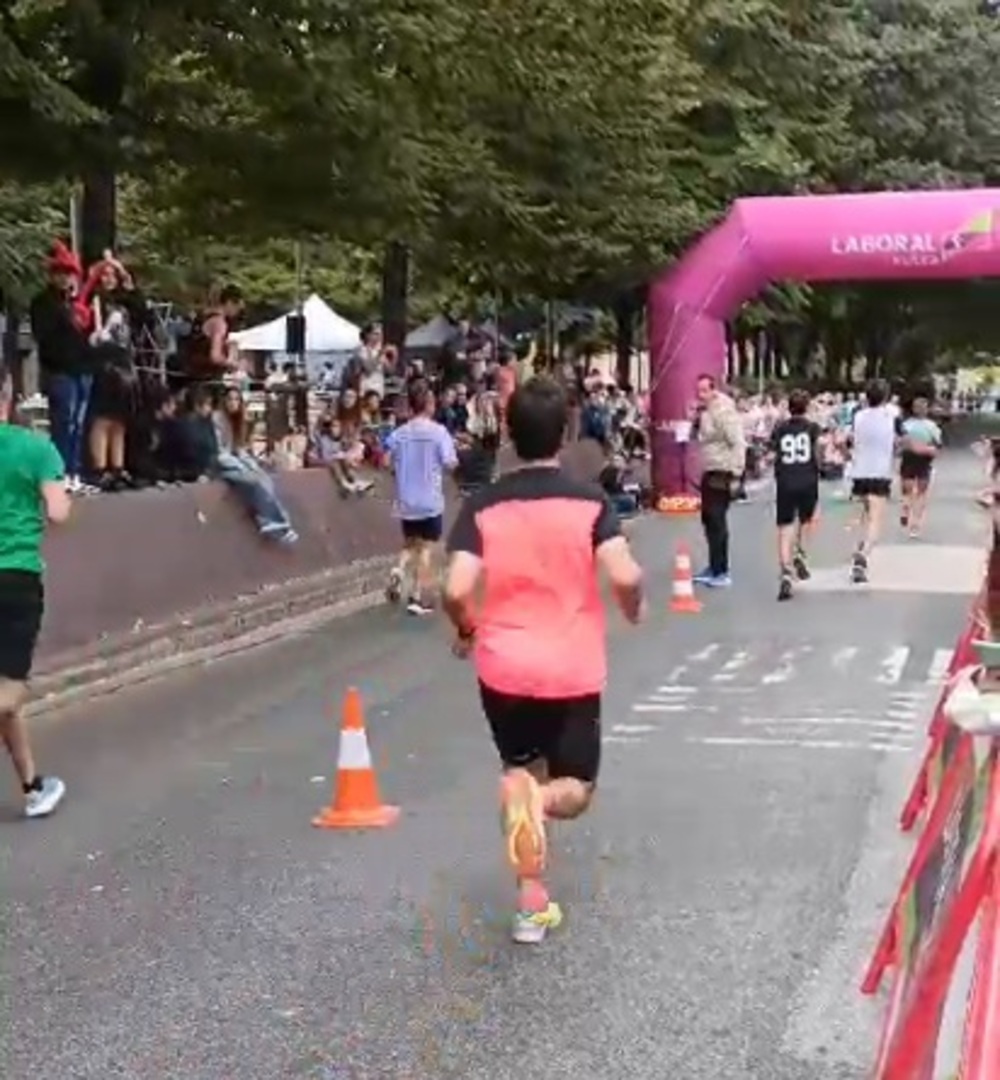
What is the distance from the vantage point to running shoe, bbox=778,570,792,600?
17.2m

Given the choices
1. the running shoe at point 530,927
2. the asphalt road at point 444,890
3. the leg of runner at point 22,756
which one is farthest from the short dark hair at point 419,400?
the running shoe at point 530,927

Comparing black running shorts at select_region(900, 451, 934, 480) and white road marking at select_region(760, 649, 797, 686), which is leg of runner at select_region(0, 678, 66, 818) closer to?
white road marking at select_region(760, 649, 797, 686)

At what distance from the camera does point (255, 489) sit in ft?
55.1

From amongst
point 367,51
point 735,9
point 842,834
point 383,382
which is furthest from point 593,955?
point 735,9

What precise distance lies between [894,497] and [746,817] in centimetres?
2447

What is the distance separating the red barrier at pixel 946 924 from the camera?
11.0 ft

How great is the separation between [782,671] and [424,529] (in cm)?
485

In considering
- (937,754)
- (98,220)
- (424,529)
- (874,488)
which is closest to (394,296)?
(98,220)

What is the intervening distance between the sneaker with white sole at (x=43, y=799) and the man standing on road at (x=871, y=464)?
1073 cm

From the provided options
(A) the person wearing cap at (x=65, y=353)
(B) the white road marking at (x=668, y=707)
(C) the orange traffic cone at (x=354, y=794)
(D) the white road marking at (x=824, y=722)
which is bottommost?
(B) the white road marking at (x=668, y=707)

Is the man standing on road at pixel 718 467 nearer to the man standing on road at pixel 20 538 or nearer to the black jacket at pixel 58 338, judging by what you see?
the black jacket at pixel 58 338

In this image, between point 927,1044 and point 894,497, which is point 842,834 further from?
point 894,497

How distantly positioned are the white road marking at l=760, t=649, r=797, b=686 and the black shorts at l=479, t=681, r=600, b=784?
5.88 meters

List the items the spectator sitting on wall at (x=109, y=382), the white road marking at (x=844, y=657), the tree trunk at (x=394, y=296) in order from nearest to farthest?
1. the white road marking at (x=844, y=657)
2. the spectator sitting on wall at (x=109, y=382)
3. the tree trunk at (x=394, y=296)
